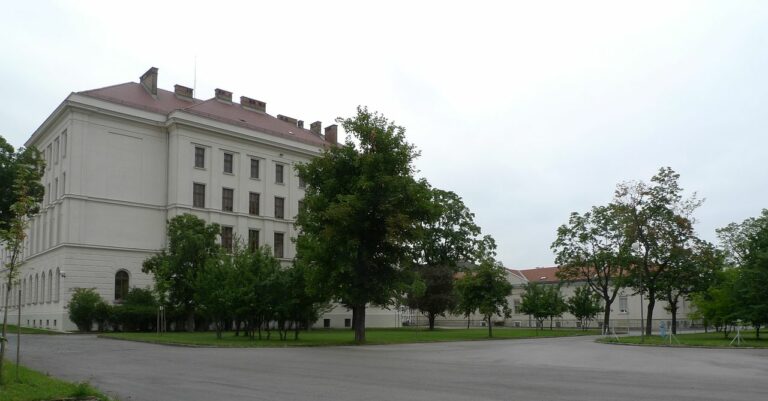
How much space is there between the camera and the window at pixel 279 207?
2520 inches

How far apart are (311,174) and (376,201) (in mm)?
4330

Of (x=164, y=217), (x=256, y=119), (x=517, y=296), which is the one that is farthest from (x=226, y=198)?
(x=517, y=296)

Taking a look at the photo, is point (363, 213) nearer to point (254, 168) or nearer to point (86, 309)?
point (86, 309)

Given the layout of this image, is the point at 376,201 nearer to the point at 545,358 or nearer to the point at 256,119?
the point at 545,358

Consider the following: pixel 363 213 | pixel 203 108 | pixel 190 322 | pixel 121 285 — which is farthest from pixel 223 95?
pixel 363 213

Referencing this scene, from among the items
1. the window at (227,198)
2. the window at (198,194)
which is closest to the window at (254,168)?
the window at (227,198)

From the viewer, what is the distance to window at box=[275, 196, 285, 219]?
64000 millimetres

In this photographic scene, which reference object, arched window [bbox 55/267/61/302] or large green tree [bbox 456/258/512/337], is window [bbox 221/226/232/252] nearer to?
arched window [bbox 55/267/61/302]

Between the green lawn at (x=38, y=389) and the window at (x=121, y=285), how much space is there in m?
41.2

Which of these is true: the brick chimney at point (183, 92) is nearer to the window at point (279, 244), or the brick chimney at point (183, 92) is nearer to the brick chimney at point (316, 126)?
the brick chimney at point (316, 126)

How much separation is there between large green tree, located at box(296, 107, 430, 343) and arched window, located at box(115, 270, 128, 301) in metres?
23.7

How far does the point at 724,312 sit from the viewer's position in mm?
38875

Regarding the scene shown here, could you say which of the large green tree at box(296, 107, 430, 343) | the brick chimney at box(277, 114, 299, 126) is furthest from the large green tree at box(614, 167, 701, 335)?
the brick chimney at box(277, 114, 299, 126)

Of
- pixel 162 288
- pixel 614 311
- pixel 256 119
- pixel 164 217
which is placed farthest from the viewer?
pixel 614 311
